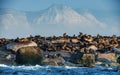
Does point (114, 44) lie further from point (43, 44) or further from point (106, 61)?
point (106, 61)

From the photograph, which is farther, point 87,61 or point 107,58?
point 107,58

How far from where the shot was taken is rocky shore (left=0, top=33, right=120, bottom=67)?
6306 cm

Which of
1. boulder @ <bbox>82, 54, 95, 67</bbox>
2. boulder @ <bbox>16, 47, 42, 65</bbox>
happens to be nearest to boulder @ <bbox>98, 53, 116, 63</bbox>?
boulder @ <bbox>82, 54, 95, 67</bbox>

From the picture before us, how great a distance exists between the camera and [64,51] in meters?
81.4

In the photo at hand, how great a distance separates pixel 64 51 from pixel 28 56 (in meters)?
19.5

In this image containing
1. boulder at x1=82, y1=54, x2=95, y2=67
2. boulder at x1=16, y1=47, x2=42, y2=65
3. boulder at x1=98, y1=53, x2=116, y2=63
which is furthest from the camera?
boulder at x1=98, y1=53, x2=116, y2=63

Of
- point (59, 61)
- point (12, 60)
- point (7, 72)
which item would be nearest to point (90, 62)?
point (59, 61)

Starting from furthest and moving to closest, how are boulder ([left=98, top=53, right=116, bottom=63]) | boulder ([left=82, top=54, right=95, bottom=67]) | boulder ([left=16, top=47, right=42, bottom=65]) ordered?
boulder ([left=98, top=53, right=116, bottom=63]) → boulder ([left=82, top=54, right=95, bottom=67]) → boulder ([left=16, top=47, right=42, bottom=65])

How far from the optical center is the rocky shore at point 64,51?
63.1 meters

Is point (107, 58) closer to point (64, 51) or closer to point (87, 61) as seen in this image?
point (87, 61)

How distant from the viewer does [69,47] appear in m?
83.6

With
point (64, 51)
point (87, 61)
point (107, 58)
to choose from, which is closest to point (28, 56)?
point (87, 61)

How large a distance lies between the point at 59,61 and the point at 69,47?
A: 16.6 m

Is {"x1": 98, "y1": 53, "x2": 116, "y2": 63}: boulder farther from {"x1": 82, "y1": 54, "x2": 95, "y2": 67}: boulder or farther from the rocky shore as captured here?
{"x1": 82, "y1": 54, "x2": 95, "y2": 67}: boulder
